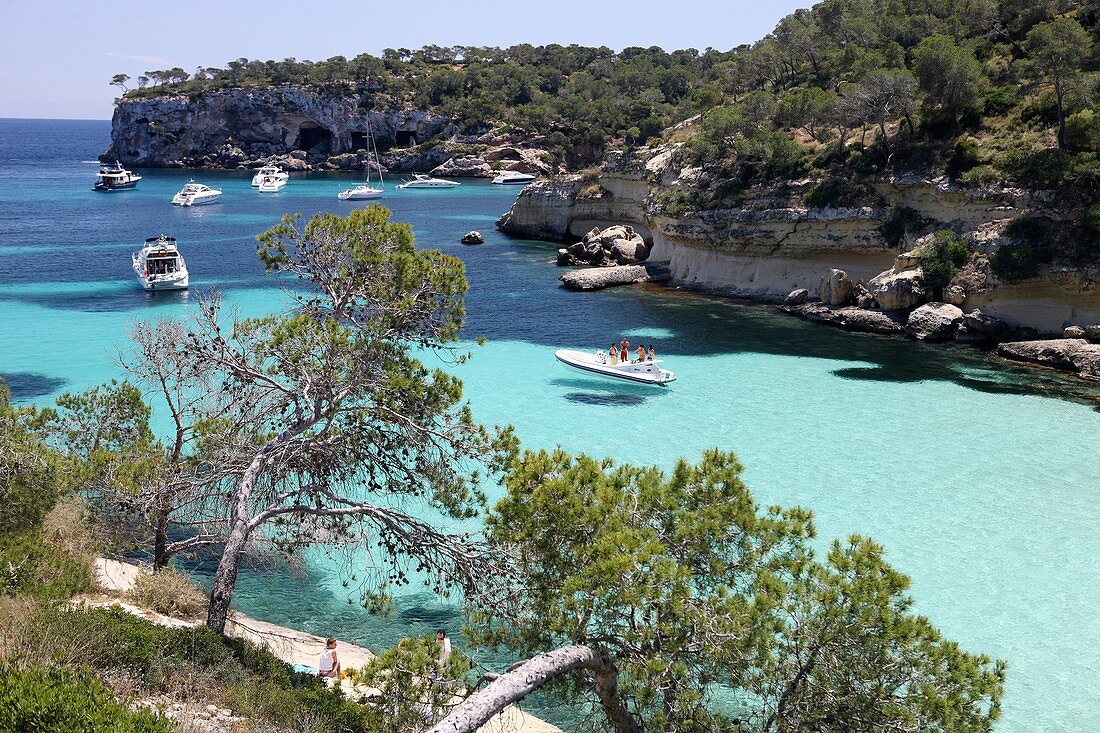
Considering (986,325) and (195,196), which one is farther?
(195,196)

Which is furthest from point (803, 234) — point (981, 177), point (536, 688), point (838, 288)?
point (536, 688)

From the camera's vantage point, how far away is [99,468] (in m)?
13.9

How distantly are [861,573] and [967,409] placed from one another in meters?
22.1

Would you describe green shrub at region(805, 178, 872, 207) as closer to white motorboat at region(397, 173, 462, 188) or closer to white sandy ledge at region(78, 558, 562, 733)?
white sandy ledge at region(78, 558, 562, 733)

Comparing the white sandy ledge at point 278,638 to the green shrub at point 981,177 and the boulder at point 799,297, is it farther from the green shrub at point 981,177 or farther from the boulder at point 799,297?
the green shrub at point 981,177

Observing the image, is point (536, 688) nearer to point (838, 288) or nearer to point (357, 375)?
point (357, 375)

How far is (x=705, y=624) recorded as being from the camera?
880 cm

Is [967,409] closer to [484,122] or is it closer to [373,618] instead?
[373,618]

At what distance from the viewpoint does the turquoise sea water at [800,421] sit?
16578 millimetres

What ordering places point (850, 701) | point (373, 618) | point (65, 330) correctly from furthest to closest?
point (65, 330)
point (373, 618)
point (850, 701)

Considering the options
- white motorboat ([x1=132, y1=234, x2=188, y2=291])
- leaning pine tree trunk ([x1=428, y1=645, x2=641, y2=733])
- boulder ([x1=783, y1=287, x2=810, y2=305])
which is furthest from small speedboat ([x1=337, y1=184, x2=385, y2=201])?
leaning pine tree trunk ([x1=428, y1=645, x2=641, y2=733])

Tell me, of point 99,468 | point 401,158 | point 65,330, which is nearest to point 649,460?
point 99,468

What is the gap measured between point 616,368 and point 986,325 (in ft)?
54.1

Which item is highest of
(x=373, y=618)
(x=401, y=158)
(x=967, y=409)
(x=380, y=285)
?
(x=401, y=158)
